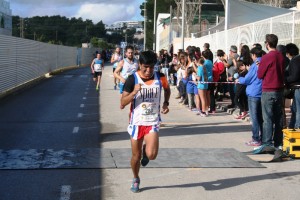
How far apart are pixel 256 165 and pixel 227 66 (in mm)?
8507

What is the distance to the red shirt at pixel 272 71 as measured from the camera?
32.0 ft

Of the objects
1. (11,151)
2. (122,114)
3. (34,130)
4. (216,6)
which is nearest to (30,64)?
(122,114)

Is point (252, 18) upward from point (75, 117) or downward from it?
upward

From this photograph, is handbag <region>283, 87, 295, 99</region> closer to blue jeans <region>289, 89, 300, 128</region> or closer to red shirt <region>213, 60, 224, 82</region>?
blue jeans <region>289, 89, 300, 128</region>

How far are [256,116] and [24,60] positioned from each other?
2079 centimetres

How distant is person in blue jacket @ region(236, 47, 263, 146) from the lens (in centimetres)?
1074

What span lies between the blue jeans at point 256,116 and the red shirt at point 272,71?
89 cm

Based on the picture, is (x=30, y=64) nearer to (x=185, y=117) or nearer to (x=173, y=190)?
(x=185, y=117)

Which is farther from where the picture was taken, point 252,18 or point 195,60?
point 252,18

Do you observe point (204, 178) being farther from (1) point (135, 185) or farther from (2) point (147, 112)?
(2) point (147, 112)

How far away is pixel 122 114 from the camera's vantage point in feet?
53.2

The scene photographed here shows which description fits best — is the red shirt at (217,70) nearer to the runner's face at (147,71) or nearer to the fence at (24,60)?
the fence at (24,60)

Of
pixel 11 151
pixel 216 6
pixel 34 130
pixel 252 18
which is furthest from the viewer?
pixel 216 6

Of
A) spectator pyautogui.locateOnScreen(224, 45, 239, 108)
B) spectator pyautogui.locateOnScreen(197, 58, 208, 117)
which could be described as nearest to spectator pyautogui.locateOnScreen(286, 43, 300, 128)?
spectator pyautogui.locateOnScreen(197, 58, 208, 117)
